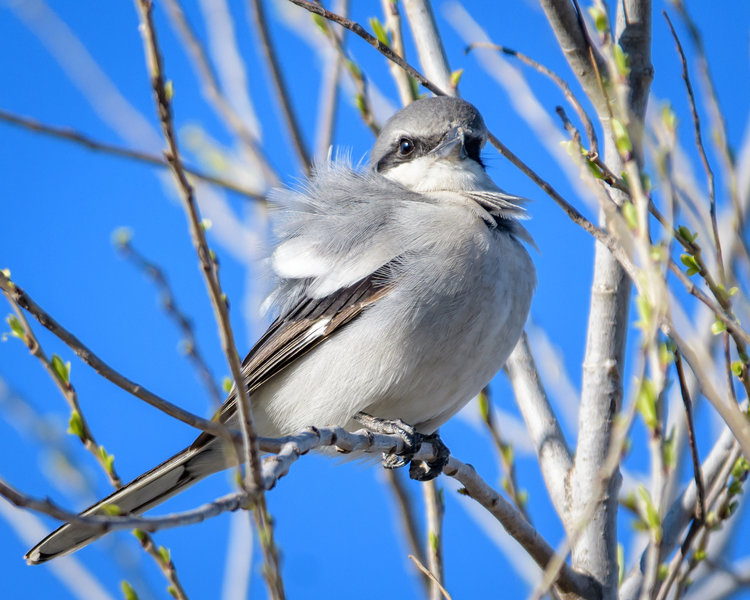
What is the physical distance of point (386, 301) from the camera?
374cm

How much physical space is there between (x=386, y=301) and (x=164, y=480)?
4.75ft

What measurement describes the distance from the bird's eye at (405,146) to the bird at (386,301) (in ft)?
0.10

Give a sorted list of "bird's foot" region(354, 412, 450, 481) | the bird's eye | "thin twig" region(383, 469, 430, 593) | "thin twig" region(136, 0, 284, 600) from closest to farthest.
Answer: "thin twig" region(136, 0, 284, 600) → "bird's foot" region(354, 412, 450, 481) → "thin twig" region(383, 469, 430, 593) → the bird's eye

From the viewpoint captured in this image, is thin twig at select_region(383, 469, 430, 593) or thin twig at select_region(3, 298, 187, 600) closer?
thin twig at select_region(3, 298, 187, 600)

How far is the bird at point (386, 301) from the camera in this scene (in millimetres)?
3684

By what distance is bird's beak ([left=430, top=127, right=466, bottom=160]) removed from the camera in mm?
4441

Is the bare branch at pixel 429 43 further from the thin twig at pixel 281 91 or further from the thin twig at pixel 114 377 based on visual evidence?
the thin twig at pixel 114 377

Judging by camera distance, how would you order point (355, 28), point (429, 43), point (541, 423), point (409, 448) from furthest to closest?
point (429, 43) → point (541, 423) → point (409, 448) → point (355, 28)

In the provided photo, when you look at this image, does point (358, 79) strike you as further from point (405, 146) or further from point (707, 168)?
point (707, 168)

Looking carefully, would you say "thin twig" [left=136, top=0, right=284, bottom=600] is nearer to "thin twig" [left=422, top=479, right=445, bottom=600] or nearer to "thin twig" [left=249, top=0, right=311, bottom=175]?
"thin twig" [left=422, top=479, right=445, bottom=600]

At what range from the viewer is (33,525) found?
13.5 feet

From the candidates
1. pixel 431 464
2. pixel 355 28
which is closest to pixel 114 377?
pixel 355 28

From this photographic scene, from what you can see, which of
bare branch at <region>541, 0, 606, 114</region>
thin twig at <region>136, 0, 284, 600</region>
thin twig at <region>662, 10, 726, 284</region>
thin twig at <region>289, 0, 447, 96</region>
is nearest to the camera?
thin twig at <region>136, 0, 284, 600</region>

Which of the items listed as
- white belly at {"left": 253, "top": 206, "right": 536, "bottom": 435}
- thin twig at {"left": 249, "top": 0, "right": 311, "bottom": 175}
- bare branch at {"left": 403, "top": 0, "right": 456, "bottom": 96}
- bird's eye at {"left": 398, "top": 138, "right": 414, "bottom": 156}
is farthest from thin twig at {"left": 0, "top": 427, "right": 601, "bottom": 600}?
thin twig at {"left": 249, "top": 0, "right": 311, "bottom": 175}
